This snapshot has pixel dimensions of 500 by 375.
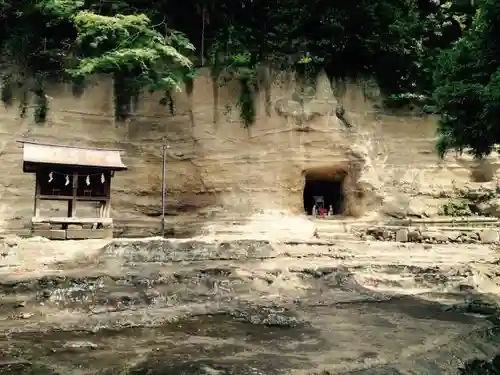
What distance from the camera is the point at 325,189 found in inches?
1013

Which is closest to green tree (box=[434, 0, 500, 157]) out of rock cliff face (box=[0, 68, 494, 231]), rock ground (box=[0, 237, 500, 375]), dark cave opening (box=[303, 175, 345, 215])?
rock ground (box=[0, 237, 500, 375])

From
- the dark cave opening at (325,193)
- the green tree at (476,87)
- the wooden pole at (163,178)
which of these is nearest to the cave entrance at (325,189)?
the dark cave opening at (325,193)

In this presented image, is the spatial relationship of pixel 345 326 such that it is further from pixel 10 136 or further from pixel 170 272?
pixel 10 136

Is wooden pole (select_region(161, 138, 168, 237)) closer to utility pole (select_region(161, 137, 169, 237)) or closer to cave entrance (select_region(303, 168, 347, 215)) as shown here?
utility pole (select_region(161, 137, 169, 237))

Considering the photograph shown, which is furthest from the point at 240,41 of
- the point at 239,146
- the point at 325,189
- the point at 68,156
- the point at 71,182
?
the point at 71,182

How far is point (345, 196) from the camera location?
22344 mm

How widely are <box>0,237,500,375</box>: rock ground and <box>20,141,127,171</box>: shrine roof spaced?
10.3ft

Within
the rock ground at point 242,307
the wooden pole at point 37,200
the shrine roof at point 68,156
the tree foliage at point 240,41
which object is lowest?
the rock ground at point 242,307

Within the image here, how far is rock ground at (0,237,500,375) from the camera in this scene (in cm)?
657

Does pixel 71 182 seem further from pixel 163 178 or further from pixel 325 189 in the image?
pixel 325 189

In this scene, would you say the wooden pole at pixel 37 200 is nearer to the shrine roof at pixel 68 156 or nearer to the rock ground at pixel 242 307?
the shrine roof at pixel 68 156

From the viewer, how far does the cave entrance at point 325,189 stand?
22.4m

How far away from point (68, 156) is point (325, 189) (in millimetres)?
12849

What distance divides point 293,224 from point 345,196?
12.9 ft
